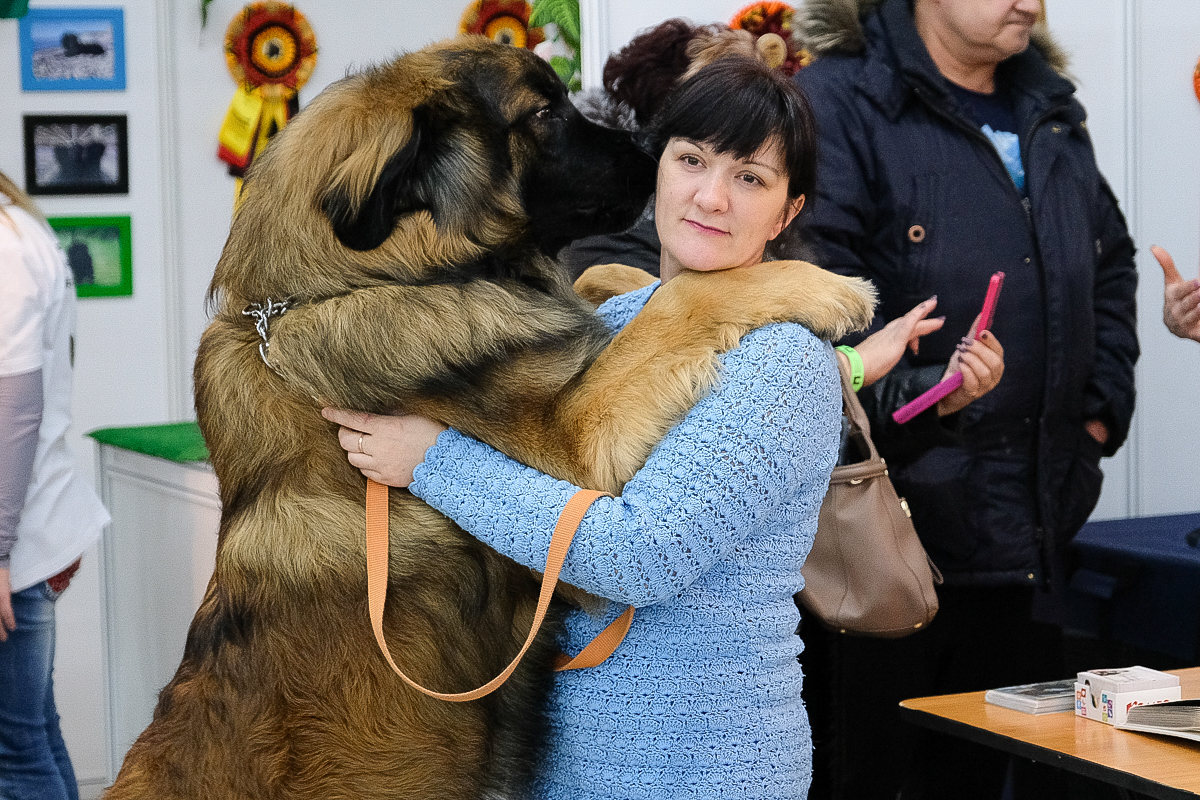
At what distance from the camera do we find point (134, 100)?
4371 mm

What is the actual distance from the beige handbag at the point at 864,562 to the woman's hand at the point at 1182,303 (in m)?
1.01

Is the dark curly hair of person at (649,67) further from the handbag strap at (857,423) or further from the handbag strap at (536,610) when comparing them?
the handbag strap at (536,610)

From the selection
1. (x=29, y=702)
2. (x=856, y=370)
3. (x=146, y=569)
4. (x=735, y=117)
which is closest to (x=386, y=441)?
(x=735, y=117)

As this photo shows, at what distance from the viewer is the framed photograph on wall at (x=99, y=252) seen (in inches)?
170

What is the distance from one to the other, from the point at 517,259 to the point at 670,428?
41 cm

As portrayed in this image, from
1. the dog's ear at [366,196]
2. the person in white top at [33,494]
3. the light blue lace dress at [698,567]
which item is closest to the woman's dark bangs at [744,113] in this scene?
the light blue lace dress at [698,567]

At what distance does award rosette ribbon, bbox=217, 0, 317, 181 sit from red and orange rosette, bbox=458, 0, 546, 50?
0.66 m

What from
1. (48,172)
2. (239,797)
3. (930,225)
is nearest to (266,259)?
(239,797)

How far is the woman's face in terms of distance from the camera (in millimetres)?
1463

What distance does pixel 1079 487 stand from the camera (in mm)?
2551

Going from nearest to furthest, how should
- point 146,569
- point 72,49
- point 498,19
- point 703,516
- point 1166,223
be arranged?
point 703,516, point 146,569, point 1166,223, point 72,49, point 498,19

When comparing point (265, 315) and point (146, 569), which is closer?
point (265, 315)

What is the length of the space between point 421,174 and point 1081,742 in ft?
4.17

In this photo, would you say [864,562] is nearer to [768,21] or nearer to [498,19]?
[768,21]
